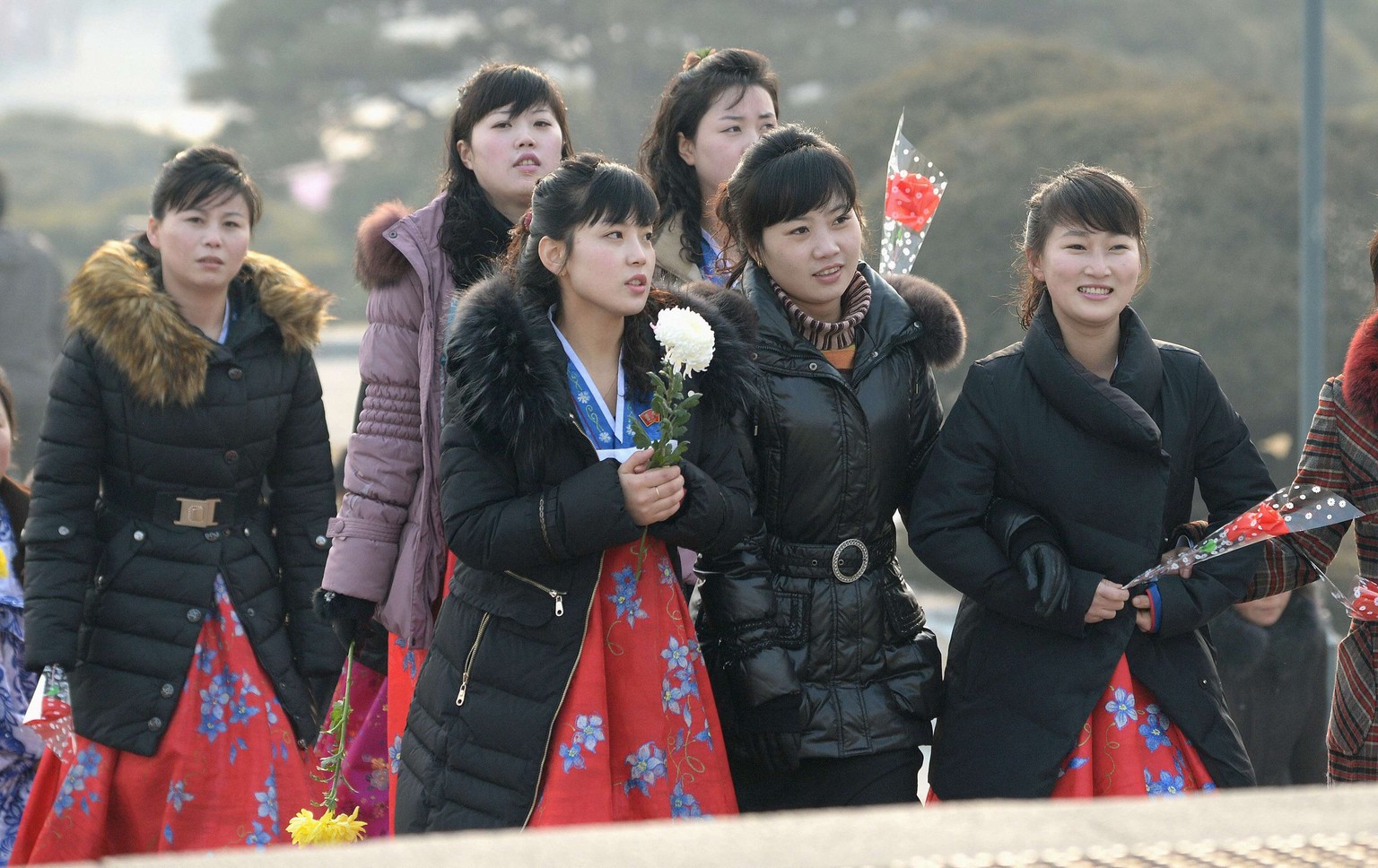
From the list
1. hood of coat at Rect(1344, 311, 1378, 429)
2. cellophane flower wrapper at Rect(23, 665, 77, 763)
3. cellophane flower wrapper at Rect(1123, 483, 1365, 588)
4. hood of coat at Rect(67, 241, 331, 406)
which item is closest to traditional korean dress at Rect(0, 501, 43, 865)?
cellophane flower wrapper at Rect(23, 665, 77, 763)

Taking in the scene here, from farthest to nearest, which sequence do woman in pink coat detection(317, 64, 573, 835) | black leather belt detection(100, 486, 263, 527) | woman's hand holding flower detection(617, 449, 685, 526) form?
1. black leather belt detection(100, 486, 263, 527)
2. woman in pink coat detection(317, 64, 573, 835)
3. woman's hand holding flower detection(617, 449, 685, 526)

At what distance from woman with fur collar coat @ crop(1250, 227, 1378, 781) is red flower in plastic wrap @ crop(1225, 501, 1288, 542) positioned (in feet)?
0.88

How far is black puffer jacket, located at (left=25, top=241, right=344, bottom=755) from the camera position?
374 cm

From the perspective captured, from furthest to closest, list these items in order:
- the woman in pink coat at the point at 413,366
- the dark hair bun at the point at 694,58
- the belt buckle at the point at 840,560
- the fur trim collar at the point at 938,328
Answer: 1. the dark hair bun at the point at 694,58
2. the woman in pink coat at the point at 413,366
3. the fur trim collar at the point at 938,328
4. the belt buckle at the point at 840,560

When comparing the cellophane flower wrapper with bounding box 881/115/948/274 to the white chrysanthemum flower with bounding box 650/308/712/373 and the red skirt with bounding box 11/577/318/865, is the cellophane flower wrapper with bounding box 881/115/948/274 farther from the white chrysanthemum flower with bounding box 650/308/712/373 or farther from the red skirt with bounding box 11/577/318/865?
the red skirt with bounding box 11/577/318/865

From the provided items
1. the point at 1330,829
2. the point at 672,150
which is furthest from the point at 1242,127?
the point at 1330,829

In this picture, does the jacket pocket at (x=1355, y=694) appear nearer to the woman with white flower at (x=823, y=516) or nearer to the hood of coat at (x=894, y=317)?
the woman with white flower at (x=823, y=516)

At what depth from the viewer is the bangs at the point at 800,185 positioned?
3.21 meters

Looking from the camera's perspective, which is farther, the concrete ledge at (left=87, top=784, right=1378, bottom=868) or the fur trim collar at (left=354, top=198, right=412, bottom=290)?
the fur trim collar at (left=354, top=198, right=412, bottom=290)

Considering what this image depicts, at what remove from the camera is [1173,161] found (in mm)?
9008

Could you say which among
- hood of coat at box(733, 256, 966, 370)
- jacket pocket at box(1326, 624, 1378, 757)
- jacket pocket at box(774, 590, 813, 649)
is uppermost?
hood of coat at box(733, 256, 966, 370)

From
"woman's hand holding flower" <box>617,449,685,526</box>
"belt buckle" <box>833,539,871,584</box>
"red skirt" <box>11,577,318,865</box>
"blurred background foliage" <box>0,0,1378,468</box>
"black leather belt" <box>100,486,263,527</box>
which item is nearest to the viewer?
"woman's hand holding flower" <box>617,449,685,526</box>

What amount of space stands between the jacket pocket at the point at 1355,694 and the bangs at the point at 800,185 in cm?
123

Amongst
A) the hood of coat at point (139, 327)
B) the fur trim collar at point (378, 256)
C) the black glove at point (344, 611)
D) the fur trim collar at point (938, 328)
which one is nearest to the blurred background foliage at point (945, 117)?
the hood of coat at point (139, 327)
